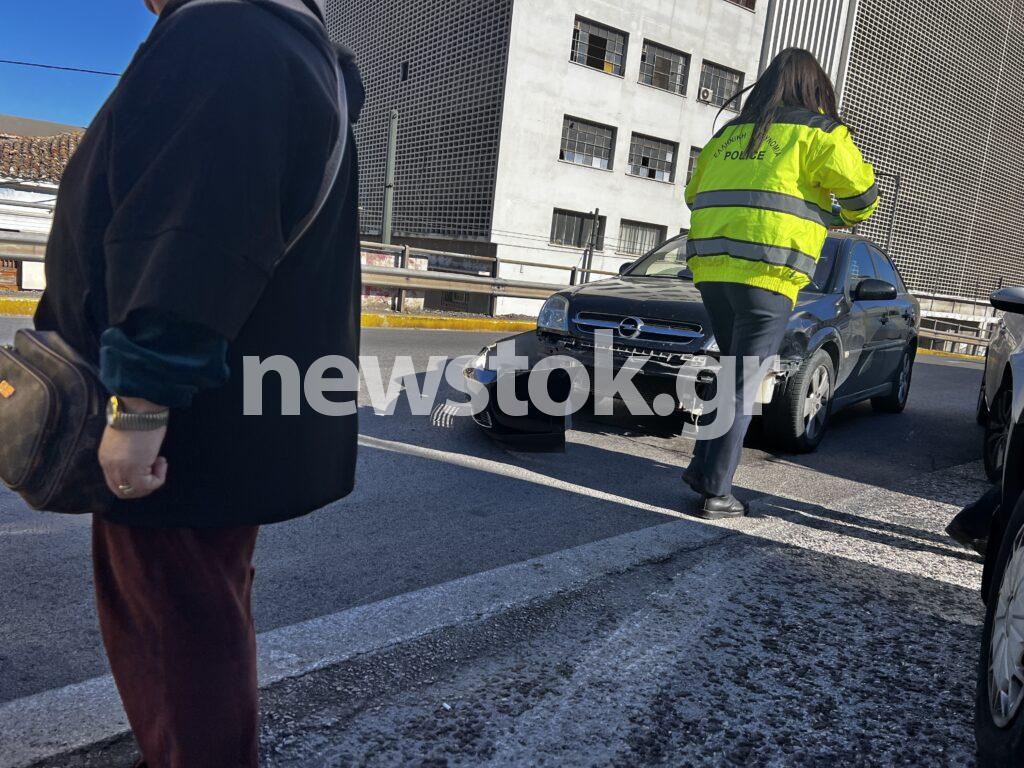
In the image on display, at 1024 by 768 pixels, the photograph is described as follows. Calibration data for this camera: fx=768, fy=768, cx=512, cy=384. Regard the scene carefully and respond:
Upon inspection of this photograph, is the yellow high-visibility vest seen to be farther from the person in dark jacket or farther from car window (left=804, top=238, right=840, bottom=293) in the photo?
the person in dark jacket

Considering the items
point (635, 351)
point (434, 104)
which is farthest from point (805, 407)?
point (434, 104)

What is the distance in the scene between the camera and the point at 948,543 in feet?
11.7

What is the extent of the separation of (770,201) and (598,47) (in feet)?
65.4

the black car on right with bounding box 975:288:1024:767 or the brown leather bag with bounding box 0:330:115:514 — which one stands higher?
the brown leather bag with bounding box 0:330:115:514

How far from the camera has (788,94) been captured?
3355mm

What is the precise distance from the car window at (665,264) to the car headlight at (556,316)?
0.99 metres

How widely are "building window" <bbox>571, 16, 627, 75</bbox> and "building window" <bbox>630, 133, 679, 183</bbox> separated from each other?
2.07 m

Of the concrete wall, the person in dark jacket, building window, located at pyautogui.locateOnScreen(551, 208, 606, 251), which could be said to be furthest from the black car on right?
building window, located at pyautogui.locateOnScreen(551, 208, 606, 251)

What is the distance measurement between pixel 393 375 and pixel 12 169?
2664cm

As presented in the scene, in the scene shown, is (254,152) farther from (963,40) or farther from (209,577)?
(963,40)

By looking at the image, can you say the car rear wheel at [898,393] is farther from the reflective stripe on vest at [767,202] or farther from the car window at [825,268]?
the reflective stripe on vest at [767,202]

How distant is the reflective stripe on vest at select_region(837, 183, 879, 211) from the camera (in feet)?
11.0

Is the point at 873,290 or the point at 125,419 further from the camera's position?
the point at 873,290

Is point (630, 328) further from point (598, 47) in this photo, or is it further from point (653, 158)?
point (653, 158)
